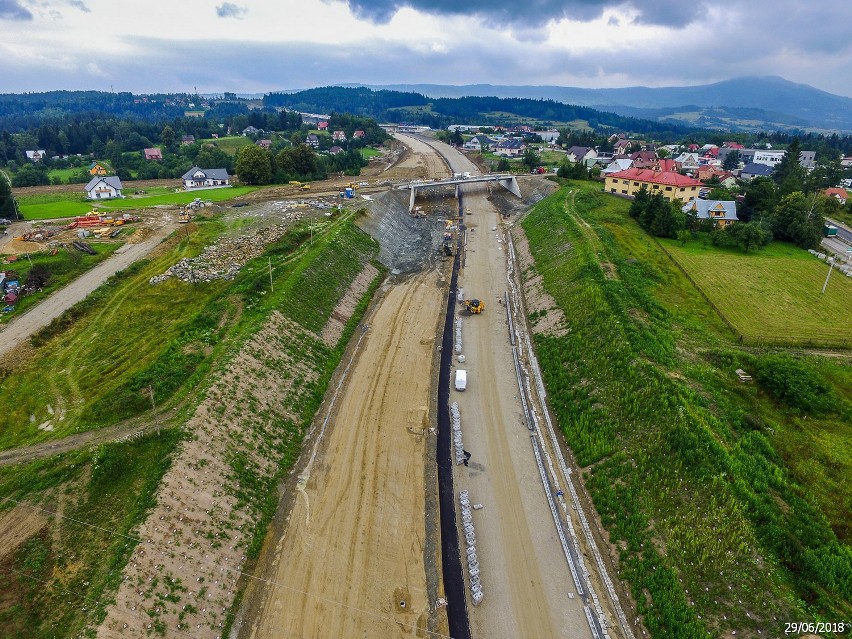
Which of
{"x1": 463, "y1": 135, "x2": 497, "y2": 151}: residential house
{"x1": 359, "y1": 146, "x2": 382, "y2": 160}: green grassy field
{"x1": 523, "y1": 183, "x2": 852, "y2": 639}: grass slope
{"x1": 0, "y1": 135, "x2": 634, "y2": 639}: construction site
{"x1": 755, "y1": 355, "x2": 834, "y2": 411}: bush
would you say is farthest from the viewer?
{"x1": 463, "y1": 135, "x2": 497, "y2": 151}: residential house

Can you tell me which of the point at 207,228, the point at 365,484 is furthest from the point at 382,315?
the point at 207,228

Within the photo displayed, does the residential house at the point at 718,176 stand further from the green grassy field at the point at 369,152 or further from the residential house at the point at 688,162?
the green grassy field at the point at 369,152

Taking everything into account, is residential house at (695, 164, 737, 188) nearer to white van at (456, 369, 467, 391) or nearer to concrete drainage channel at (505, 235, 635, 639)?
concrete drainage channel at (505, 235, 635, 639)

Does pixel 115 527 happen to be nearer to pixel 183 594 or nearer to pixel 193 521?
pixel 193 521

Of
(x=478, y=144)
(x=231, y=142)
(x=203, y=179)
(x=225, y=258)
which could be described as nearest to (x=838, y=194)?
(x=478, y=144)

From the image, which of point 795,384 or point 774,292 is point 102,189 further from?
point 774,292

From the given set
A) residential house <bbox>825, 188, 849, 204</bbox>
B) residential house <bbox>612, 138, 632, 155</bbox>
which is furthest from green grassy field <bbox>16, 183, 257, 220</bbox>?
residential house <bbox>612, 138, 632, 155</bbox>

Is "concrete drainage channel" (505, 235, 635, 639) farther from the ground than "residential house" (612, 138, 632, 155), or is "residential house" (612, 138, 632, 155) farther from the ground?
"residential house" (612, 138, 632, 155)

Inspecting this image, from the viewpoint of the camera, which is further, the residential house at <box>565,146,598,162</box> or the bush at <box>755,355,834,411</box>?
the residential house at <box>565,146,598,162</box>
